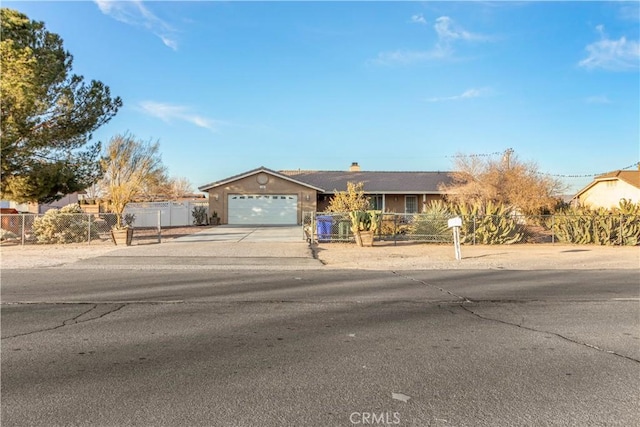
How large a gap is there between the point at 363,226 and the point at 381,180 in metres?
20.0

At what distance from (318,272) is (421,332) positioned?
6.14m

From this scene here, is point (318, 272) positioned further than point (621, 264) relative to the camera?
No

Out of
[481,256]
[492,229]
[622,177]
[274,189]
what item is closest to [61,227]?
[481,256]

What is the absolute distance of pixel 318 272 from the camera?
11.8 meters

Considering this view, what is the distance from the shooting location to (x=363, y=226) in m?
18.8

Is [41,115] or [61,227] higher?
[41,115]

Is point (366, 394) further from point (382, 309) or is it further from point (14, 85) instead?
point (14, 85)

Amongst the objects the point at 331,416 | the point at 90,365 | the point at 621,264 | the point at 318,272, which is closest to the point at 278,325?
the point at 90,365

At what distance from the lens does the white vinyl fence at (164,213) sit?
31.5 m

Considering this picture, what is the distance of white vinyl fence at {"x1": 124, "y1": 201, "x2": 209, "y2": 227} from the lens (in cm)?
3147

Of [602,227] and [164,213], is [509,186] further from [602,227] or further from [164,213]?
[164,213]

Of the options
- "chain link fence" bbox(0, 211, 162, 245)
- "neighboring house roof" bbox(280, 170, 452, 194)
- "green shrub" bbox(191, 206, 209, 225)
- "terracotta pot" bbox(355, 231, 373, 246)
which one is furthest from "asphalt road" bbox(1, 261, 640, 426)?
"neighboring house roof" bbox(280, 170, 452, 194)

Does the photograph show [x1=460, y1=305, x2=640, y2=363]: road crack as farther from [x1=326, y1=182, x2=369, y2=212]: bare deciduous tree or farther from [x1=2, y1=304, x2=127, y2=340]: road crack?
[x1=326, y1=182, x2=369, y2=212]: bare deciduous tree

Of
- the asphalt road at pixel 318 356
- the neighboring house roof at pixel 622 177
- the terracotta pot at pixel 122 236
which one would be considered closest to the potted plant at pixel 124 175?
the terracotta pot at pixel 122 236
